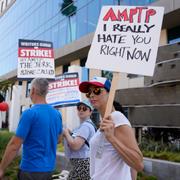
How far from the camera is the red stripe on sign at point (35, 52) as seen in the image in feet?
23.4

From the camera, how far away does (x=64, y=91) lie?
6785 mm

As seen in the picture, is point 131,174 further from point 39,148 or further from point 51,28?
point 51,28

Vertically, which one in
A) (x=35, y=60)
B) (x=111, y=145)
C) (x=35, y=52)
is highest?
(x=35, y=52)

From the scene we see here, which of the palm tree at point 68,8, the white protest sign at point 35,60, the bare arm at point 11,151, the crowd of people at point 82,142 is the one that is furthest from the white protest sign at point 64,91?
the palm tree at point 68,8

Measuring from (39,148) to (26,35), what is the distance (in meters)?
31.8

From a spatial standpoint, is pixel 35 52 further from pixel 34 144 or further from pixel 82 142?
pixel 34 144

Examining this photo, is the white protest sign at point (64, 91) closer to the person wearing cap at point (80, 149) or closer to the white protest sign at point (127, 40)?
the person wearing cap at point (80, 149)

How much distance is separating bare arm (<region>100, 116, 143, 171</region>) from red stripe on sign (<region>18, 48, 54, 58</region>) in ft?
16.2

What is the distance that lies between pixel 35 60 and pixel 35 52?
0.81 ft

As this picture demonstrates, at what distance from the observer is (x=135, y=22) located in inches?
121

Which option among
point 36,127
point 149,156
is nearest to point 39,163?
point 36,127

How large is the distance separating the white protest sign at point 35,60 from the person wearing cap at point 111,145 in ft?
13.3

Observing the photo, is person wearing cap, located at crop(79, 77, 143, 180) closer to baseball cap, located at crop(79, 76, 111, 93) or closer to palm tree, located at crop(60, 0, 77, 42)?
baseball cap, located at crop(79, 76, 111, 93)

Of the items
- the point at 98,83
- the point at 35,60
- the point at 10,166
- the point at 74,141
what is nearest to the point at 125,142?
the point at 98,83
